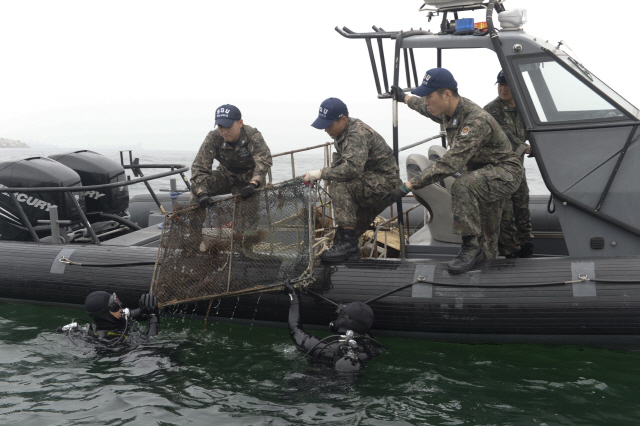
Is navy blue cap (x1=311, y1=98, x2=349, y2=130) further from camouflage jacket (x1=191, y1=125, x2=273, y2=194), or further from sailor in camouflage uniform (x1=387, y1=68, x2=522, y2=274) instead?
camouflage jacket (x1=191, y1=125, x2=273, y2=194)

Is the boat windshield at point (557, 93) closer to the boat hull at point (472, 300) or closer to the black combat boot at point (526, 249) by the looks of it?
the boat hull at point (472, 300)

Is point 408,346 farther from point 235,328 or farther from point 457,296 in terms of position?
point 235,328

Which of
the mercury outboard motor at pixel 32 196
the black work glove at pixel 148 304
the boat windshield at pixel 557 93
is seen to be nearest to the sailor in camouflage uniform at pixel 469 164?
the boat windshield at pixel 557 93

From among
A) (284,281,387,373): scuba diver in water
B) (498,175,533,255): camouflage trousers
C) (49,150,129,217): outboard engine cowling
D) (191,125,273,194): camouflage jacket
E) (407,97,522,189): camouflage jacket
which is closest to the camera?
(284,281,387,373): scuba diver in water

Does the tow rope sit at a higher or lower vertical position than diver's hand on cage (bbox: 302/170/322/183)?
lower

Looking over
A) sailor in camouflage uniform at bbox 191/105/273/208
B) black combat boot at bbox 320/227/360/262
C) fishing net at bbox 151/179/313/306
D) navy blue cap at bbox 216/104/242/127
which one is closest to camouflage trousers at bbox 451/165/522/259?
black combat boot at bbox 320/227/360/262

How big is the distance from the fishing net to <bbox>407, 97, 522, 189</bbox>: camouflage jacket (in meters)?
1.07

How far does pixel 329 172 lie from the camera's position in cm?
496

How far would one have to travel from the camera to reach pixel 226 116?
5.64m

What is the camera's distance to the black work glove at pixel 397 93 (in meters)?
5.12

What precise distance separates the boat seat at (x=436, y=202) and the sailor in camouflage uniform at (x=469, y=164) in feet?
1.97

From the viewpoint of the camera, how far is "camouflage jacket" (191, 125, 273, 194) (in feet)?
19.1

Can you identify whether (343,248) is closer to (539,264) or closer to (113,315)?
(539,264)

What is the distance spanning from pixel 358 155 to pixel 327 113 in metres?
0.43
